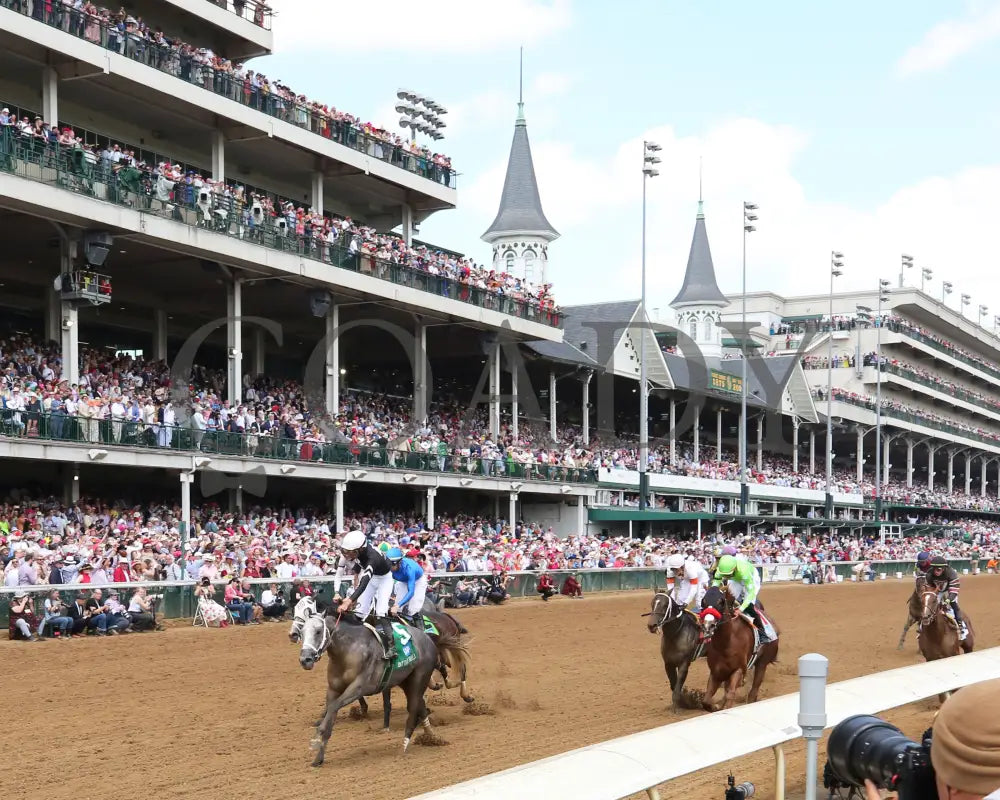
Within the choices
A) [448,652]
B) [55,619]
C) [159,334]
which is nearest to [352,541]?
[448,652]

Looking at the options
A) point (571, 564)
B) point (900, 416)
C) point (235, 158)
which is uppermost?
point (235, 158)

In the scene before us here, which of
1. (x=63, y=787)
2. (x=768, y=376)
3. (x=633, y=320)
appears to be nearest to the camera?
(x=63, y=787)

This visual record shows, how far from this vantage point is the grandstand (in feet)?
75.0

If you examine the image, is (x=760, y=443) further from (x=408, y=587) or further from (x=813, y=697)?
(x=813, y=697)

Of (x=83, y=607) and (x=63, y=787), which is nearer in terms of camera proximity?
(x=63, y=787)

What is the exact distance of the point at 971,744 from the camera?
2.23 m

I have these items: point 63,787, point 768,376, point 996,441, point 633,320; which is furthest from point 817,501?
point 63,787

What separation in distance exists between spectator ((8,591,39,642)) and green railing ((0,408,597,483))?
4.99 metres

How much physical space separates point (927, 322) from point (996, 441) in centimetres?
1079

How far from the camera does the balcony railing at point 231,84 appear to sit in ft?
76.7

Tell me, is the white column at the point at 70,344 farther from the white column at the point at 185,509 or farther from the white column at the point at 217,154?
the white column at the point at 217,154

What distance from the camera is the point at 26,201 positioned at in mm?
21266

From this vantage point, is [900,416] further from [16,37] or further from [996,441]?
[16,37]

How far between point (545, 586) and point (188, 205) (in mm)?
10443
